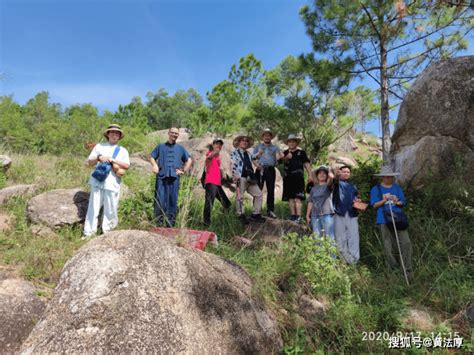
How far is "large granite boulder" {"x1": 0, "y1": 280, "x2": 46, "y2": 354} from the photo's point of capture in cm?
274

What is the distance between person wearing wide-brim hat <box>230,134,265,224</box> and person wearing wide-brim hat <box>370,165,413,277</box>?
1.98 m

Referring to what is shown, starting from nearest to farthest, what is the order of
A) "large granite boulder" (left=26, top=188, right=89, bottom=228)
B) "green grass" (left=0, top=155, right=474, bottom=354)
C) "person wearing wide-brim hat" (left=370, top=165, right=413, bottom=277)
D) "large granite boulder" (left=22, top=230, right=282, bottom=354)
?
"large granite boulder" (left=22, top=230, right=282, bottom=354) < "green grass" (left=0, top=155, right=474, bottom=354) < "person wearing wide-brim hat" (left=370, top=165, right=413, bottom=277) < "large granite boulder" (left=26, top=188, right=89, bottom=228)

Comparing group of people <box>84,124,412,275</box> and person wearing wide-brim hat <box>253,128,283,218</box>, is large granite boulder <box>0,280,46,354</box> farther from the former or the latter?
person wearing wide-brim hat <box>253,128,283,218</box>

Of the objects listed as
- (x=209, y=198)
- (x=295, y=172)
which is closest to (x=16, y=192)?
(x=209, y=198)

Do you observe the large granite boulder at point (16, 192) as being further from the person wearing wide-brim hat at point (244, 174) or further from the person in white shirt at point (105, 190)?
the person wearing wide-brim hat at point (244, 174)

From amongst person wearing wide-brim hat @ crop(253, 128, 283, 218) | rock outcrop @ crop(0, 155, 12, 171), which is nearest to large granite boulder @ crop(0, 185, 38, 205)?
rock outcrop @ crop(0, 155, 12, 171)

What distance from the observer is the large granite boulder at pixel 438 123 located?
5734mm

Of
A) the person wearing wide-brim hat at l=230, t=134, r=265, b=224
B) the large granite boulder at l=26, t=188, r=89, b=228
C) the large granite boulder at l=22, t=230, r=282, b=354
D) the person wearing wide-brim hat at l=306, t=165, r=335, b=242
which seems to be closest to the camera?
the large granite boulder at l=22, t=230, r=282, b=354

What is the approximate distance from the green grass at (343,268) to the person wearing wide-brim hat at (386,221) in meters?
0.18

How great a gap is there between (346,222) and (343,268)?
639 mm

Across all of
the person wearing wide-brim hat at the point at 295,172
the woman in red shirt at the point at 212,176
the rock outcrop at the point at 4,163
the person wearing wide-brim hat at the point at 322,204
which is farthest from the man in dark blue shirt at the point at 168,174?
the rock outcrop at the point at 4,163

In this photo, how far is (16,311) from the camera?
9.56ft

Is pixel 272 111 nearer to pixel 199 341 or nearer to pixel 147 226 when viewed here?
pixel 147 226

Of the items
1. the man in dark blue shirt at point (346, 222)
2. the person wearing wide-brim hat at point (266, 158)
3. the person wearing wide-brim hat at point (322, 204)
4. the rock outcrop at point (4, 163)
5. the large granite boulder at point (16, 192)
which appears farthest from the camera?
the rock outcrop at point (4, 163)
